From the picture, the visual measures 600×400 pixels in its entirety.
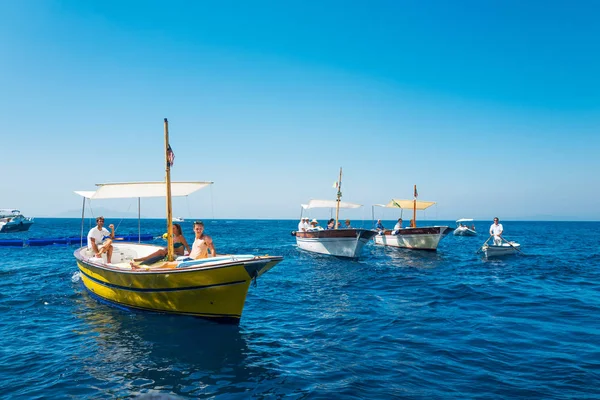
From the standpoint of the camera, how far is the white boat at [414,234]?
32.5 m

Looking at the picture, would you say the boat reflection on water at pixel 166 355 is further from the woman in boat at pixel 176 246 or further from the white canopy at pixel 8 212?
the white canopy at pixel 8 212

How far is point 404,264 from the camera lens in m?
25.3

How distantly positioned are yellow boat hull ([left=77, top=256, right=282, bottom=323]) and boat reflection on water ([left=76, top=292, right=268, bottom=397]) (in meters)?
0.41

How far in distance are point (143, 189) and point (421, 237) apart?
2593 centimetres

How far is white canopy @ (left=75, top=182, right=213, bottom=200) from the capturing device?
12.8 meters

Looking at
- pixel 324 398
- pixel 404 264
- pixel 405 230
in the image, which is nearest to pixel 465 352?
pixel 324 398

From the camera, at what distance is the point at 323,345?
9477 mm

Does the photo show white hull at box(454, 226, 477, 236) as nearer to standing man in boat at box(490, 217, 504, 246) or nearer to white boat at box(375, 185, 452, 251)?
white boat at box(375, 185, 452, 251)

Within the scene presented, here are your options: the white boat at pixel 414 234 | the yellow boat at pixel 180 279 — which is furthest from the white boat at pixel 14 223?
the yellow boat at pixel 180 279

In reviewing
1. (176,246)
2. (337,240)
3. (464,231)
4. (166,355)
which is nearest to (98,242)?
(176,246)

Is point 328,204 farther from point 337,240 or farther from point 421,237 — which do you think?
point 421,237

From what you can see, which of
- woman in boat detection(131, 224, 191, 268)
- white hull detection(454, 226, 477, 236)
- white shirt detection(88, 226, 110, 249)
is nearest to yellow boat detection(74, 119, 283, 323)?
woman in boat detection(131, 224, 191, 268)

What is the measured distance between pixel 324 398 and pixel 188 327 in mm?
5353

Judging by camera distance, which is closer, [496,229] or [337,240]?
[496,229]
